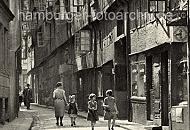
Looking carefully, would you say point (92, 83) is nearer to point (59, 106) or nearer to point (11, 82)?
point (11, 82)

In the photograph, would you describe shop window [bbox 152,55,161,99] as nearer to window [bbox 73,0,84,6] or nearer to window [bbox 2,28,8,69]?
window [bbox 2,28,8,69]

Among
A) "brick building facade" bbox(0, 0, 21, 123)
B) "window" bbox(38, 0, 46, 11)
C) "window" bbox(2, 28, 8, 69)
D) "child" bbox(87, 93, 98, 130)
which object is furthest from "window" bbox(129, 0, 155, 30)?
"window" bbox(38, 0, 46, 11)

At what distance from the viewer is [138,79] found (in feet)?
73.9

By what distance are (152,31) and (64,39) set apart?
2312cm

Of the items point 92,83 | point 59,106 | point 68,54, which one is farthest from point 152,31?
point 68,54

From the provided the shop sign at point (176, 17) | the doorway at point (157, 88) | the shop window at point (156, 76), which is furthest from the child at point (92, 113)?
the shop sign at point (176, 17)

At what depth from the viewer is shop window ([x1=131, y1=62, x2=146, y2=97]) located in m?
21.8

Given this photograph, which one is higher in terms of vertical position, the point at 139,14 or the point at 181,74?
the point at 139,14

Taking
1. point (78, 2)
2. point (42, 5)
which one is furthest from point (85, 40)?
point (42, 5)

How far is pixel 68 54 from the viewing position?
41.6 meters

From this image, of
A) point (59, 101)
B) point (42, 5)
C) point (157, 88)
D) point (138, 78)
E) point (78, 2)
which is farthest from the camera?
point (42, 5)

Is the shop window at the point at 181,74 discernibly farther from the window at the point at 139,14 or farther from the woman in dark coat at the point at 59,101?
the woman in dark coat at the point at 59,101

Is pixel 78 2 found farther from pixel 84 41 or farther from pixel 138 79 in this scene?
pixel 138 79

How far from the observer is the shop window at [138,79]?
21766mm
